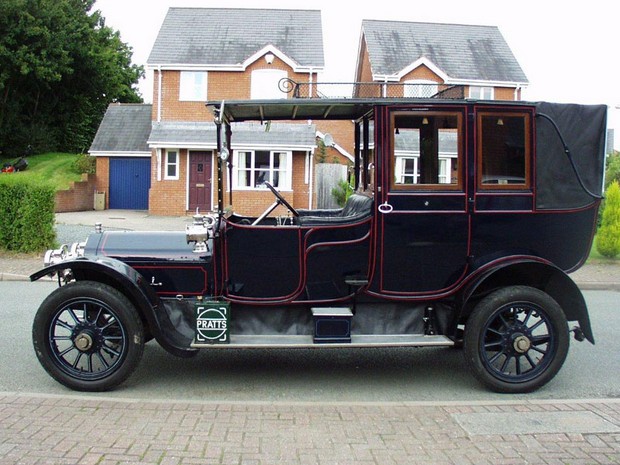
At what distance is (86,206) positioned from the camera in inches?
1024

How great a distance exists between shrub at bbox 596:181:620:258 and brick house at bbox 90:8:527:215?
777cm

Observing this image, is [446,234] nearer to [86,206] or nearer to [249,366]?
[249,366]

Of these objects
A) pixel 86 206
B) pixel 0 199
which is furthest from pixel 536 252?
pixel 86 206

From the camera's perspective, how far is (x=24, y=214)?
41.6 ft

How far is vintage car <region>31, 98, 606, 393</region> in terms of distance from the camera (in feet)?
16.0

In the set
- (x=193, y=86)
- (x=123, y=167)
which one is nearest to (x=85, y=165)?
(x=123, y=167)

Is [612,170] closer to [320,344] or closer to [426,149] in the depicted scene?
[426,149]

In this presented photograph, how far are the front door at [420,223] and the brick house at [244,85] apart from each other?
15.5m

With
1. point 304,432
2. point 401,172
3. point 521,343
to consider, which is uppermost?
point 401,172

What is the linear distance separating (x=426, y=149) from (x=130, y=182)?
2349 cm

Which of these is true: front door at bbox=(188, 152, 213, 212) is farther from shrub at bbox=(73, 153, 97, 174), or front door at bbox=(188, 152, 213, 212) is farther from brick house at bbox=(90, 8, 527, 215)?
shrub at bbox=(73, 153, 97, 174)

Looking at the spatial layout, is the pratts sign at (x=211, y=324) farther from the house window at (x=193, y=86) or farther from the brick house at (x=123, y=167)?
the brick house at (x=123, y=167)

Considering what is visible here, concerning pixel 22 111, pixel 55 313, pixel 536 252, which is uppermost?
pixel 22 111

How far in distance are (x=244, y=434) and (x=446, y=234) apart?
227 centimetres
